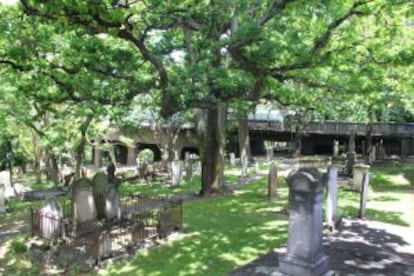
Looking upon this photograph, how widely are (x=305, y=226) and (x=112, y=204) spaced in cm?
A: 725

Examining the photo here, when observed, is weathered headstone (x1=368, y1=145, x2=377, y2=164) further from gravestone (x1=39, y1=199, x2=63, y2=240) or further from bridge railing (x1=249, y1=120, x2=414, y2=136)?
gravestone (x1=39, y1=199, x2=63, y2=240)

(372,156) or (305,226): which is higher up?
(372,156)

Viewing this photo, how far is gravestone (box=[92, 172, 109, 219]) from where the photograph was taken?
47.7 ft

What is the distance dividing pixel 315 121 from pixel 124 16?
111 feet

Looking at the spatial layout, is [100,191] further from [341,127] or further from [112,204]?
[341,127]

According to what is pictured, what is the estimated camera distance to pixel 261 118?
158ft

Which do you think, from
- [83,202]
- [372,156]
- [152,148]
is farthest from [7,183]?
[152,148]

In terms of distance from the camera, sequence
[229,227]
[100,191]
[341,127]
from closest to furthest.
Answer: [229,227] → [100,191] → [341,127]

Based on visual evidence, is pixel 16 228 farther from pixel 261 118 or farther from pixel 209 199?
pixel 261 118

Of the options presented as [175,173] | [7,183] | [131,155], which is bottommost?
[7,183]

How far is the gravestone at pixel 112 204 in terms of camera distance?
47.0 ft

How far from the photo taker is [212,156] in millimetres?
20203

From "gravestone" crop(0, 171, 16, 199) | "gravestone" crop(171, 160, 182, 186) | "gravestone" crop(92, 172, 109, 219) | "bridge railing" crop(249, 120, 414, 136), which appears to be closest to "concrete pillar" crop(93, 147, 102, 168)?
"bridge railing" crop(249, 120, 414, 136)

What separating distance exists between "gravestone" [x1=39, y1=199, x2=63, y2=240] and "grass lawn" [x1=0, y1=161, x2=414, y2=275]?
847 millimetres
